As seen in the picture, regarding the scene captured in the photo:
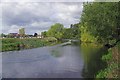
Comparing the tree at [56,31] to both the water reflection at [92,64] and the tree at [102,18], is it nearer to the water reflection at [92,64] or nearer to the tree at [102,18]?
the water reflection at [92,64]

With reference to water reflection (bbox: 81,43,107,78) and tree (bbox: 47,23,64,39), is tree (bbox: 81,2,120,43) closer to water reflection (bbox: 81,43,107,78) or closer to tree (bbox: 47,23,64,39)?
water reflection (bbox: 81,43,107,78)

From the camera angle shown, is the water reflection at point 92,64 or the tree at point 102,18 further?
the tree at point 102,18

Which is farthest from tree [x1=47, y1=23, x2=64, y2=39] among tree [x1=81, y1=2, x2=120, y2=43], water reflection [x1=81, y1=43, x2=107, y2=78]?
tree [x1=81, y1=2, x2=120, y2=43]

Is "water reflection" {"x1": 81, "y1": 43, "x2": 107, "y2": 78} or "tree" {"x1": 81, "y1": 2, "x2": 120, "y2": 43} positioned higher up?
"tree" {"x1": 81, "y1": 2, "x2": 120, "y2": 43}

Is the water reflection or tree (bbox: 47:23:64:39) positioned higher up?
tree (bbox: 47:23:64:39)

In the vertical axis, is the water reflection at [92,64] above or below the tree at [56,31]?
below

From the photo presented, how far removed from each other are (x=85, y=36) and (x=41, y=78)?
5821cm

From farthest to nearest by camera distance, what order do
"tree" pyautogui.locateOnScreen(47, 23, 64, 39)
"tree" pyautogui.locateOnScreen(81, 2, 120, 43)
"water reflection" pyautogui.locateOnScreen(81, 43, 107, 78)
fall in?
"tree" pyautogui.locateOnScreen(47, 23, 64, 39) → "tree" pyautogui.locateOnScreen(81, 2, 120, 43) → "water reflection" pyautogui.locateOnScreen(81, 43, 107, 78)

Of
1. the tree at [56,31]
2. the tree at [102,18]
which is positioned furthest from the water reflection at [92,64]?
the tree at [56,31]

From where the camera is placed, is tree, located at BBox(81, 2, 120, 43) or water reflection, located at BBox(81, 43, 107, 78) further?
tree, located at BBox(81, 2, 120, 43)

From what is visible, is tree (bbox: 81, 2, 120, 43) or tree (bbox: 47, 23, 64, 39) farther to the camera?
tree (bbox: 47, 23, 64, 39)

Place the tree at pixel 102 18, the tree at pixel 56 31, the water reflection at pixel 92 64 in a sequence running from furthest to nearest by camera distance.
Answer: the tree at pixel 56 31 → the tree at pixel 102 18 → the water reflection at pixel 92 64

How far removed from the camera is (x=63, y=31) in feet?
415

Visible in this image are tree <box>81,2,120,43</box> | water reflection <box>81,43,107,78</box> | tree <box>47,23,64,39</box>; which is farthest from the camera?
tree <box>47,23,64,39</box>
